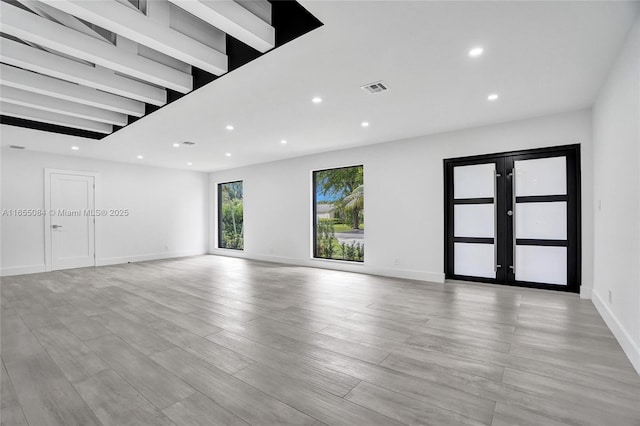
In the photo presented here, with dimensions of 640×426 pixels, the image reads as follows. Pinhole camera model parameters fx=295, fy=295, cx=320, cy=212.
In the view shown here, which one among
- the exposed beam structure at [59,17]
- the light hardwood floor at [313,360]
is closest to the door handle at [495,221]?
the light hardwood floor at [313,360]

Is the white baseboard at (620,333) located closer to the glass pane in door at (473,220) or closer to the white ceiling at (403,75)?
the glass pane in door at (473,220)

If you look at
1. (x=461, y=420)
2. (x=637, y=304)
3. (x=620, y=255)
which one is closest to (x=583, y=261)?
(x=620, y=255)

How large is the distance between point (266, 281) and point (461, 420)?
13.4 feet

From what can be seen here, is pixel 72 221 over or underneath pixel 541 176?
underneath

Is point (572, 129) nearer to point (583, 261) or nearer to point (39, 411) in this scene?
point (583, 261)

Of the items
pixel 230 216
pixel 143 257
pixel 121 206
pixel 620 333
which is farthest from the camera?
pixel 230 216

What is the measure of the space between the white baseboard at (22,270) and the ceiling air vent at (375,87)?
7581 millimetres

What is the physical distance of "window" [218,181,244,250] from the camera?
8.98m

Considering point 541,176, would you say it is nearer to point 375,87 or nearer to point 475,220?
point 475,220

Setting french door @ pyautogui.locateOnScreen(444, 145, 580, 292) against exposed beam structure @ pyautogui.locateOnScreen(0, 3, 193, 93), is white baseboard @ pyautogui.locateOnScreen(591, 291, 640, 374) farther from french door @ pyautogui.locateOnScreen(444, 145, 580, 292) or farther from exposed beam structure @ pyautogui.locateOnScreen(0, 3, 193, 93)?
exposed beam structure @ pyautogui.locateOnScreen(0, 3, 193, 93)

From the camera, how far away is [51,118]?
4.38 m

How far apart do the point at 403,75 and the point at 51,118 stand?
5.02 metres

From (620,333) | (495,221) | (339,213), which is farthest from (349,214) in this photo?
(620,333)

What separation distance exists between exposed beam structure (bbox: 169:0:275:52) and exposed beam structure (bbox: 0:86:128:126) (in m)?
3.12
